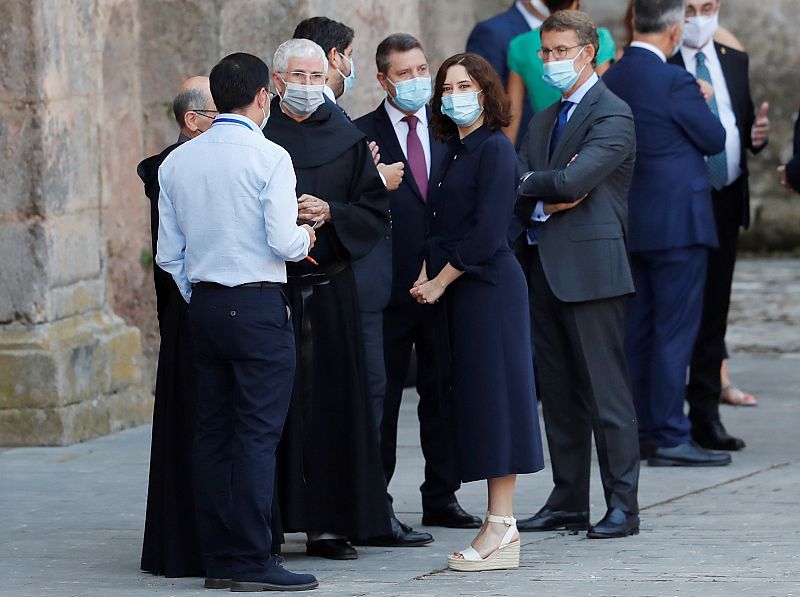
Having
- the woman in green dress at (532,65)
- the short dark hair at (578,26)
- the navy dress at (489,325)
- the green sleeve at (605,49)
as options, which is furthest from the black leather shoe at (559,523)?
the green sleeve at (605,49)

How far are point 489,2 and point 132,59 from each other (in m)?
5.59

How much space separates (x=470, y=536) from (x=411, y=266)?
3.06ft

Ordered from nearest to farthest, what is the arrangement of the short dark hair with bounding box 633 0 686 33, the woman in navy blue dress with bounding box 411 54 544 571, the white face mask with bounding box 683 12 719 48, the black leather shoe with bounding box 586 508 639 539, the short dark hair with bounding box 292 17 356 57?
the woman in navy blue dress with bounding box 411 54 544 571
the black leather shoe with bounding box 586 508 639 539
the short dark hair with bounding box 292 17 356 57
the short dark hair with bounding box 633 0 686 33
the white face mask with bounding box 683 12 719 48

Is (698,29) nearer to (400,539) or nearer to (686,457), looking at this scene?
(686,457)

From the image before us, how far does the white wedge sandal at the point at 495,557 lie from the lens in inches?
228

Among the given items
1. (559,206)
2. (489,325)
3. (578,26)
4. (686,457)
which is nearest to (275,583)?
(489,325)

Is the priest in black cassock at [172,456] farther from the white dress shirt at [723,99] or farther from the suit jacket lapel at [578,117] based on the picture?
the white dress shirt at [723,99]

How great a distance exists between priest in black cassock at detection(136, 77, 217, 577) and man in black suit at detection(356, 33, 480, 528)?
0.83m

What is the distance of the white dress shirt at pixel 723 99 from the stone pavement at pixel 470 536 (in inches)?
48.4

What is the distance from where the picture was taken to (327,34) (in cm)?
648

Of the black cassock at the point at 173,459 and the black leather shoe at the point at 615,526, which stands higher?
the black cassock at the point at 173,459

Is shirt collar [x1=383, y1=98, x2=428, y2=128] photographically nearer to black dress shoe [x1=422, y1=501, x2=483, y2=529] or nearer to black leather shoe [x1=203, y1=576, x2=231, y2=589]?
black dress shoe [x1=422, y1=501, x2=483, y2=529]

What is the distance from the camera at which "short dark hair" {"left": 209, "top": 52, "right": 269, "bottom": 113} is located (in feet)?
17.8

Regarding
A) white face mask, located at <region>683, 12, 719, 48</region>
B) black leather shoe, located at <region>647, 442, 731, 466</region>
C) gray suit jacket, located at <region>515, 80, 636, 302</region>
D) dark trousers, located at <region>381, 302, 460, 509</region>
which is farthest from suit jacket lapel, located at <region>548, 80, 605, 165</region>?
black leather shoe, located at <region>647, 442, 731, 466</region>
